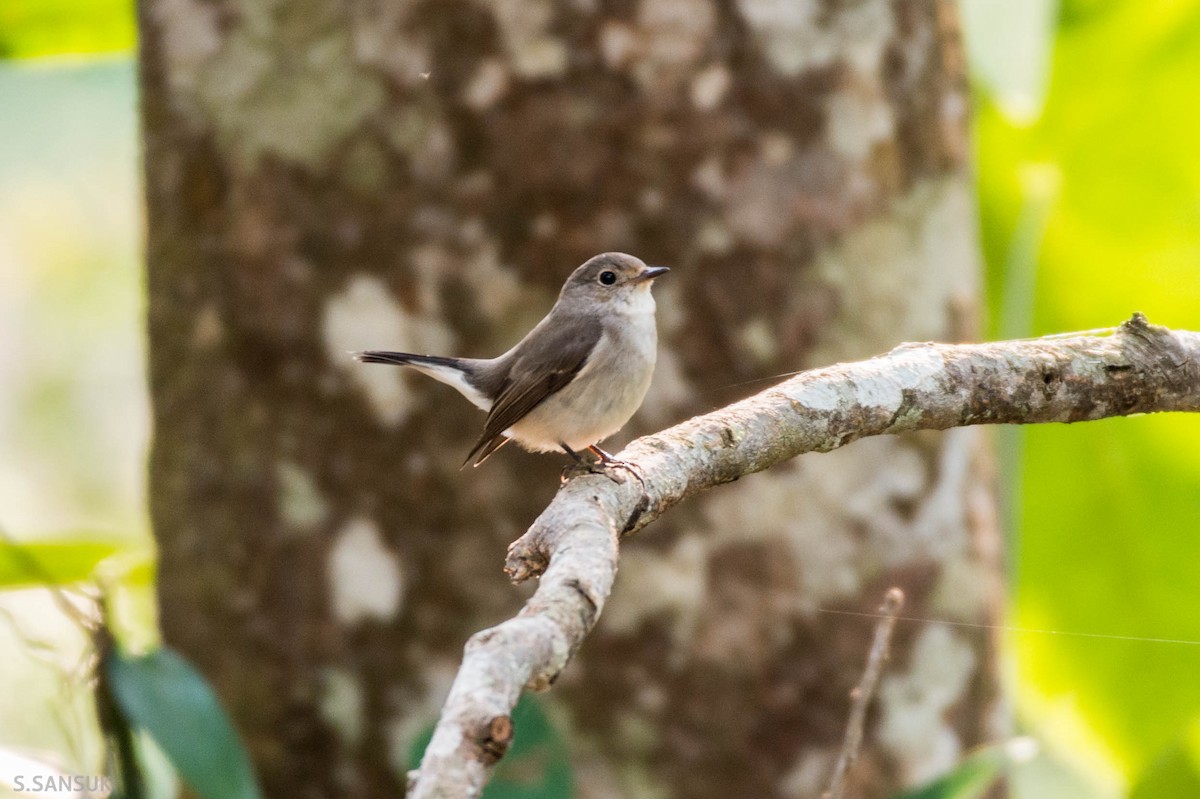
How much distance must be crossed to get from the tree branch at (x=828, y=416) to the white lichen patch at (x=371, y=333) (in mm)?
1603

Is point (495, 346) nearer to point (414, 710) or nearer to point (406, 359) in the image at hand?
→ point (406, 359)

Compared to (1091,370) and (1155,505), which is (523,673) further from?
(1155,505)

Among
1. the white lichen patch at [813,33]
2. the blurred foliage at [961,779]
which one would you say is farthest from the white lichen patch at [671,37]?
the blurred foliage at [961,779]

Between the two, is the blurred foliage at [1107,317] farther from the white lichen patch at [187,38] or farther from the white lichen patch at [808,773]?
the white lichen patch at [187,38]

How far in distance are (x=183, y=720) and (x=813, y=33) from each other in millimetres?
2619

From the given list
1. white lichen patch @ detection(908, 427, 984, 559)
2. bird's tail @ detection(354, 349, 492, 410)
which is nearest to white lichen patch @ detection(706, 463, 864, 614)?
white lichen patch @ detection(908, 427, 984, 559)

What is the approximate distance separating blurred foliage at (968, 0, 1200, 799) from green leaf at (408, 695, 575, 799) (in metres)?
2.52

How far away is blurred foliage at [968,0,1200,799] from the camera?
4.63 meters

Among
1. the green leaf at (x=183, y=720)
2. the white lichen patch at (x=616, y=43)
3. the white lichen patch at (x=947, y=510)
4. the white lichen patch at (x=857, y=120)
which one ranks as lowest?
the green leaf at (x=183, y=720)

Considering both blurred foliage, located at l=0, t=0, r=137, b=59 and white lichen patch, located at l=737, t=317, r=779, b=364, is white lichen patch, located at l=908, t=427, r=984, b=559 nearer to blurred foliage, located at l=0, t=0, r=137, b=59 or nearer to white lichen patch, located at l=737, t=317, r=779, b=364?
white lichen patch, located at l=737, t=317, r=779, b=364

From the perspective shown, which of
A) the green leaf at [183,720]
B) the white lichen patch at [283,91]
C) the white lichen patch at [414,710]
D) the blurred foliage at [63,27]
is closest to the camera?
the green leaf at [183,720]

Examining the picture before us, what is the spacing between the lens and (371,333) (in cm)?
349

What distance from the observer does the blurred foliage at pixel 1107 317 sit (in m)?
4.63

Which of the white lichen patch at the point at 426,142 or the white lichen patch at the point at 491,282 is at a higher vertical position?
the white lichen patch at the point at 426,142
